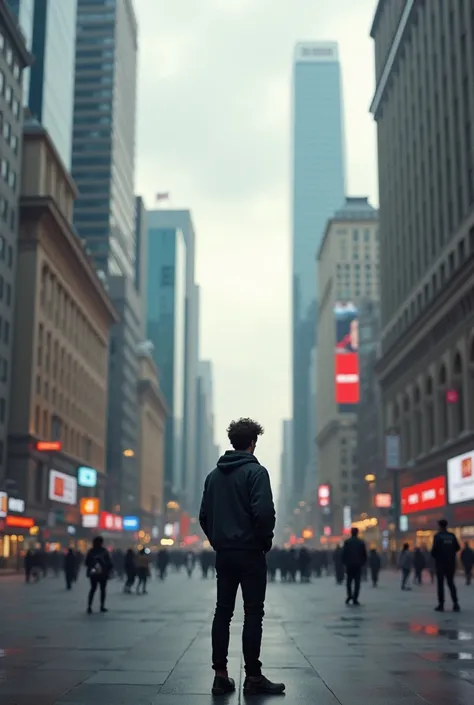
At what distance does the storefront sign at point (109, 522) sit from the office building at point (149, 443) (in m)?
A: 42.5

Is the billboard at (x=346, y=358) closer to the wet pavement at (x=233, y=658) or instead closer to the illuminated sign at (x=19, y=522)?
the illuminated sign at (x=19, y=522)

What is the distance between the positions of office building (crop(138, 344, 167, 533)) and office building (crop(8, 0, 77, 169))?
201 feet

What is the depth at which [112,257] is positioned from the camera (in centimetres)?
14400

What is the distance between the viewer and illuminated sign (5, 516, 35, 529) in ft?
211

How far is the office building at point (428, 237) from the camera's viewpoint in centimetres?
6294

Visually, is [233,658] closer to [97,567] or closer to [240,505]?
[240,505]

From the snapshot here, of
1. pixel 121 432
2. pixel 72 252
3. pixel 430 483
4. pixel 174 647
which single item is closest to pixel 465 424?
pixel 430 483

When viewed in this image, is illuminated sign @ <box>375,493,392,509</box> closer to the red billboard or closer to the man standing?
the red billboard

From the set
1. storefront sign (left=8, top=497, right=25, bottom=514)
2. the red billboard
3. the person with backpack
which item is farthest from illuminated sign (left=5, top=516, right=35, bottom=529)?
the person with backpack

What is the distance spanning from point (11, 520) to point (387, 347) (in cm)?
4235

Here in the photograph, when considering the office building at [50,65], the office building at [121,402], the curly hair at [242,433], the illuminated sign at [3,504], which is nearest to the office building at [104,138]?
the office building at [121,402]

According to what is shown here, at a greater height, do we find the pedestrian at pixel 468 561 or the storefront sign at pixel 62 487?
the storefront sign at pixel 62 487

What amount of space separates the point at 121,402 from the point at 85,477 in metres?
49.7

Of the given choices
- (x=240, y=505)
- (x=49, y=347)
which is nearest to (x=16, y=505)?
(x=49, y=347)
